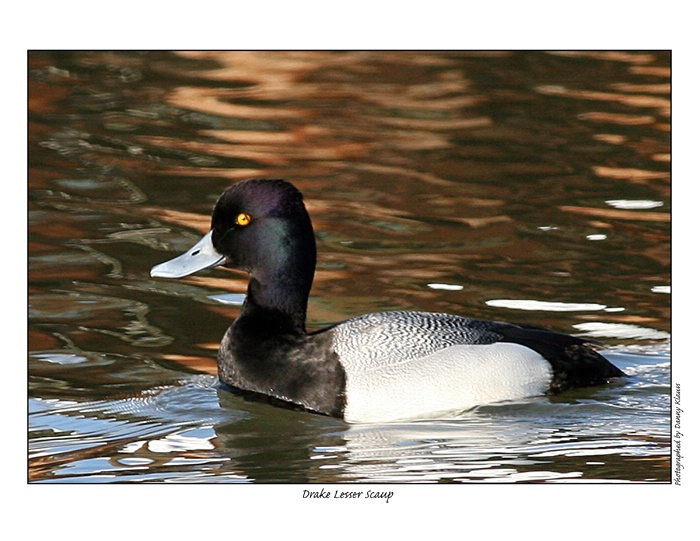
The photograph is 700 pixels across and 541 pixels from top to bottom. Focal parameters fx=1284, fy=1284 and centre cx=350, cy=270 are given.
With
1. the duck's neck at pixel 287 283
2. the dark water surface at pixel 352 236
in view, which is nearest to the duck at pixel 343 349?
the duck's neck at pixel 287 283

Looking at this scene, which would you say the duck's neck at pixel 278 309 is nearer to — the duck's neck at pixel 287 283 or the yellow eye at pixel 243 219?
the duck's neck at pixel 287 283

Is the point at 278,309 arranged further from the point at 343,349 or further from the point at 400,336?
the point at 400,336

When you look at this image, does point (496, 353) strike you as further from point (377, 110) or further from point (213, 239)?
point (377, 110)

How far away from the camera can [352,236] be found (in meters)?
10.2

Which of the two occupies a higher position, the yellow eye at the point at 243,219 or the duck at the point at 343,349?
the yellow eye at the point at 243,219

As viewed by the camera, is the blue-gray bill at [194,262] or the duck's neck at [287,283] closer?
the duck's neck at [287,283]

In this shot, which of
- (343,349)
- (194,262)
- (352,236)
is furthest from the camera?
(352,236)

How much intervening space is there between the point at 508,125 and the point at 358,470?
725 cm

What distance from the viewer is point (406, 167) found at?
38.7ft

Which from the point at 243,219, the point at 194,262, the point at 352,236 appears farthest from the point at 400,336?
the point at 352,236

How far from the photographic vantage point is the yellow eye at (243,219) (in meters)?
7.36

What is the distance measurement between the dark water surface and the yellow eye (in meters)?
0.96

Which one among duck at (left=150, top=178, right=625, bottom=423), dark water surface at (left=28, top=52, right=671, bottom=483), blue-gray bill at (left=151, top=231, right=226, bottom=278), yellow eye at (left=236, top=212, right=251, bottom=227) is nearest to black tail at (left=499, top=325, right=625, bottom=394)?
duck at (left=150, top=178, right=625, bottom=423)

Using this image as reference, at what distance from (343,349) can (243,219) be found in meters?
0.98
